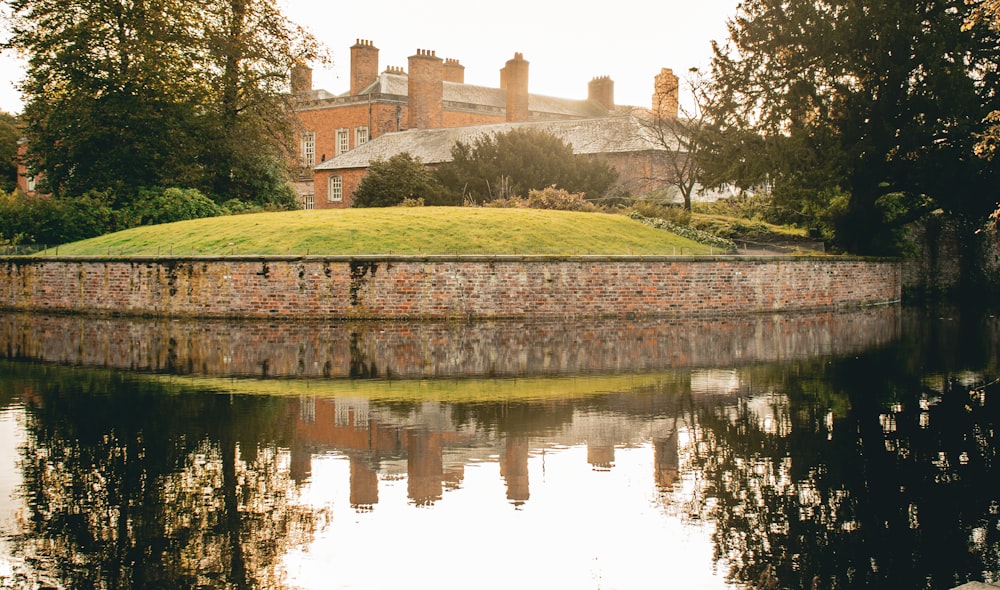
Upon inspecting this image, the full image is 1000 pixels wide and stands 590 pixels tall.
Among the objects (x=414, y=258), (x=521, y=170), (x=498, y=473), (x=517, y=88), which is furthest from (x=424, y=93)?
(x=498, y=473)

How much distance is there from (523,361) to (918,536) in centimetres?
846

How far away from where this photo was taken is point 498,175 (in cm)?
3994

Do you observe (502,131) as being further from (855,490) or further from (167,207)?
(855,490)

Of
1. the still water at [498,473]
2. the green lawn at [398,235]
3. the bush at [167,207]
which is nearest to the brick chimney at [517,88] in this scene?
the bush at [167,207]

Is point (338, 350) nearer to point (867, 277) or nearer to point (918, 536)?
point (918, 536)

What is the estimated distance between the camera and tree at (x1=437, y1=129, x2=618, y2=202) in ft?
129

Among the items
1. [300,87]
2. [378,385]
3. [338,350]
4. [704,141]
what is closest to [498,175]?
[300,87]

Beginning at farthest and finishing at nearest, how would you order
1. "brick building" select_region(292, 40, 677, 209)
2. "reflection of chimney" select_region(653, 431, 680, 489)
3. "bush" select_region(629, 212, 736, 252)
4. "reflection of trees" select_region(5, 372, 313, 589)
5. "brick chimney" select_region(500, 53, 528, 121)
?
"brick chimney" select_region(500, 53, 528, 121), "brick building" select_region(292, 40, 677, 209), "bush" select_region(629, 212, 736, 252), "reflection of chimney" select_region(653, 431, 680, 489), "reflection of trees" select_region(5, 372, 313, 589)

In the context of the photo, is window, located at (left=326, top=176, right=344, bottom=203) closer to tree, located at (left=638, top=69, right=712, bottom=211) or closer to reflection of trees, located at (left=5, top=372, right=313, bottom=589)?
tree, located at (left=638, top=69, right=712, bottom=211)

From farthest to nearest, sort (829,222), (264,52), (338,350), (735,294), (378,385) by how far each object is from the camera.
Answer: (264,52) → (829,222) → (735,294) → (338,350) → (378,385)

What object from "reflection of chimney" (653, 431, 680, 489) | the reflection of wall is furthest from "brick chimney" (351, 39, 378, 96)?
"reflection of chimney" (653, 431, 680, 489)

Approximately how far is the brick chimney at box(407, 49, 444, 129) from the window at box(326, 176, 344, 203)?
21.9ft

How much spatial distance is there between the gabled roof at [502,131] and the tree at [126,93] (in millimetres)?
10402

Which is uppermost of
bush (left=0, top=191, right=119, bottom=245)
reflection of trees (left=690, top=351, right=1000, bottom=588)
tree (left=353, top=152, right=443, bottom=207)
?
tree (left=353, top=152, right=443, bottom=207)
